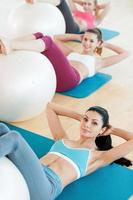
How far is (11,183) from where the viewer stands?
1.52 meters

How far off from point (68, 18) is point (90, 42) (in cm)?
94

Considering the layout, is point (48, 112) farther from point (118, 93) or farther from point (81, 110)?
point (118, 93)

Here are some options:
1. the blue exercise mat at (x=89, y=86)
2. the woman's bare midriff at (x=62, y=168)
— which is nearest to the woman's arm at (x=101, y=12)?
the blue exercise mat at (x=89, y=86)

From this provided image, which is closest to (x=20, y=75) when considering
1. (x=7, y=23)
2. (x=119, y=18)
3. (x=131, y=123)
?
(x=131, y=123)

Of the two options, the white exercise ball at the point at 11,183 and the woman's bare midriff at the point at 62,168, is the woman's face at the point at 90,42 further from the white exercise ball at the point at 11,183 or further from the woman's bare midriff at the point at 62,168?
the white exercise ball at the point at 11,183

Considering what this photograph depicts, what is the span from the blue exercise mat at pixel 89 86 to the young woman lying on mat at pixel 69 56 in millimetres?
56

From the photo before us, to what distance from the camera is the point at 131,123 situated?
2.74 metres

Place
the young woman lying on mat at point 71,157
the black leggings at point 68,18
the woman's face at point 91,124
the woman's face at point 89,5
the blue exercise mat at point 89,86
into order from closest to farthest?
the young woman lying on mat at point 71,157 → the woman's face at point 91,124 → the blue exercise mat at point 89,86 → the black leggings at point 68,18 → the woman's face at point 89,5

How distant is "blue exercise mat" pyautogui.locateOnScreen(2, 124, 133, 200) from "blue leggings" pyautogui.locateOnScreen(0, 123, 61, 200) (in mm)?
221

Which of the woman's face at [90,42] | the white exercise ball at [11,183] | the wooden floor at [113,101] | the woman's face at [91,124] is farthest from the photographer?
the woman's face at [90,42]

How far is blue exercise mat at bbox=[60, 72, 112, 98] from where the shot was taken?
3.07m

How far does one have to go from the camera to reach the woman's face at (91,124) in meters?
2.03

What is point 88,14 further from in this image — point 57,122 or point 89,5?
point 57,122

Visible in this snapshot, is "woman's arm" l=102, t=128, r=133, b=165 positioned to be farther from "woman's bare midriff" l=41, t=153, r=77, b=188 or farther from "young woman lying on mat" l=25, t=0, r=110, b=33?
"young woman lying on mat" l=25, t=0, r=110, b=33
